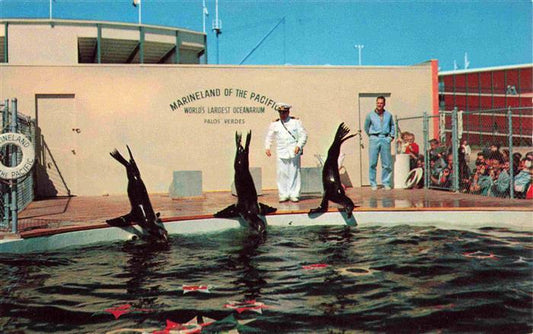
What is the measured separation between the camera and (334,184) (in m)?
8.28

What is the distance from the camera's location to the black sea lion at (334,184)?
8159mm

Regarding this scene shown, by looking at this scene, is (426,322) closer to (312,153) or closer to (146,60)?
(312,153)

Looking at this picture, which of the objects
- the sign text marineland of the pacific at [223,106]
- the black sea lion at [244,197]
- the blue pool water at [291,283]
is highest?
the sign text marineland of the pacific at [223,106]

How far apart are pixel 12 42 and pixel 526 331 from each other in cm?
2041

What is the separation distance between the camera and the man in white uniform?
10117 mm

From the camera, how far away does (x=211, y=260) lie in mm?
5910

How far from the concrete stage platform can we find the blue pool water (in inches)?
30.1

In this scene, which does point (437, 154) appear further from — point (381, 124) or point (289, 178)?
point (289, 178)

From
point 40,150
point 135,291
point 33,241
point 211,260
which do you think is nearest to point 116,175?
point 40,150

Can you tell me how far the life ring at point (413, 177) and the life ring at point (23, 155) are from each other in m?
8.62

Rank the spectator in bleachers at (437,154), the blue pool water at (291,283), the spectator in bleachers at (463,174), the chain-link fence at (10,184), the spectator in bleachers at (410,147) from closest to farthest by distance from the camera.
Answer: the blue pool water at (291,283) < the chain-link fence at (10,184) < the spectator in bleachers at (463,174) < the spectator in bleachers at (437,154) < the spectator in bleachers at (410,147)

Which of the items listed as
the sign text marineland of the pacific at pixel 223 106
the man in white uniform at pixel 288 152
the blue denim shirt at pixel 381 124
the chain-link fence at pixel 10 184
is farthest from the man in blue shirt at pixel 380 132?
the chain-link fence at pixel 10 184

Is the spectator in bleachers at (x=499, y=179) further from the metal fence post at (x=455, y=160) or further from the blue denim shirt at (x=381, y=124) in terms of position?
the blue denim shirt at (x=381, y=124)

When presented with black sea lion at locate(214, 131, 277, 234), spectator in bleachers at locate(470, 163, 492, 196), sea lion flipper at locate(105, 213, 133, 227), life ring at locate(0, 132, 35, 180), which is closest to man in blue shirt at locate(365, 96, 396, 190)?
spectator in bleachers at locate(470, 163, 492, 196)
